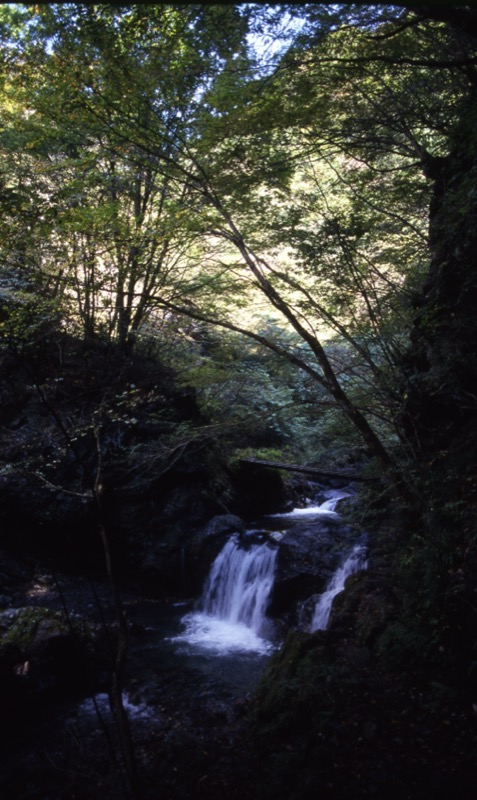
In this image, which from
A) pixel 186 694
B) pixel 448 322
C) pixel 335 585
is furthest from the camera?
pixel 335 585

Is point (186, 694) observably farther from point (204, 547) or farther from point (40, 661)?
point (204, 547)

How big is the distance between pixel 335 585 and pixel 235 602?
2.15 metres

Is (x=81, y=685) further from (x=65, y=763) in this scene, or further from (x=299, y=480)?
(x=299, y=480)

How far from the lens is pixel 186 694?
6543mm

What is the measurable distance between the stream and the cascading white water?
0.8 inches

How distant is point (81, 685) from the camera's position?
22.1ft

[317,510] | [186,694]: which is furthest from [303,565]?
[317,510]

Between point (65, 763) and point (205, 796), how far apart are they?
1.90 m

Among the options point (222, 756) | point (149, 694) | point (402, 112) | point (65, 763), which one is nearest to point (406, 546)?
point (222, 756)

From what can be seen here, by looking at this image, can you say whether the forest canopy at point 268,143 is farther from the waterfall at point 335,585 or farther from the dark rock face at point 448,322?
the waterfall at point 335,585

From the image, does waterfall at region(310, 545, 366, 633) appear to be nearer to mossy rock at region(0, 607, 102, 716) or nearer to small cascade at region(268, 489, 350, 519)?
small cascade at region(268, 489, 350, 519)

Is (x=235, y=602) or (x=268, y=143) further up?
(x=268, y=143)

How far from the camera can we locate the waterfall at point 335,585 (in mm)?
7887

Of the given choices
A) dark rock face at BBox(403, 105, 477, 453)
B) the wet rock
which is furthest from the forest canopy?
the wet rock
